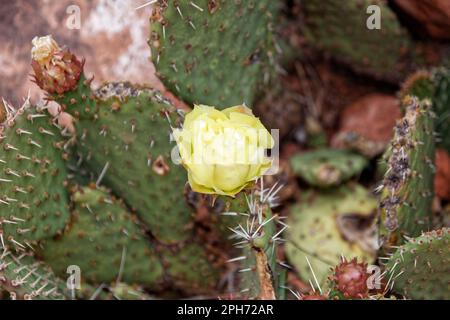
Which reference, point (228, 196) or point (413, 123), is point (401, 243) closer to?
point (413, 123)

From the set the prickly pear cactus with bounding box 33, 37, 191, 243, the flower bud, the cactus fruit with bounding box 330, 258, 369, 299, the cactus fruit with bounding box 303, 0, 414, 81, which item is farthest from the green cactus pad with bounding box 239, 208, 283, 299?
the cactus fruit with bounding box 303, 0, 414, 81

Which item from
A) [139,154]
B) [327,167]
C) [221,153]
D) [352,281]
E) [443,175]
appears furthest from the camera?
[443,175]

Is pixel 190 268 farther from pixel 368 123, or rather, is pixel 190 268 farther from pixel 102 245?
pixel 368 123

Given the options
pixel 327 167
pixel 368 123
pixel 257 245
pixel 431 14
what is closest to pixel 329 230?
pixel 327 167

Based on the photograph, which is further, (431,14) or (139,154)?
(431,14)

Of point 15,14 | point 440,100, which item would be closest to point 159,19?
point 15,14

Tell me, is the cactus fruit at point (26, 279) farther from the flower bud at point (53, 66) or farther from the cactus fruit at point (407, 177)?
the cactus fruit at point (407, 177)

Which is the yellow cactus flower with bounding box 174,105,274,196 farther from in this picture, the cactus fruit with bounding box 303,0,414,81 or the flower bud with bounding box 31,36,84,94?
the cactus fruit with bounding box 303,0,414,81
